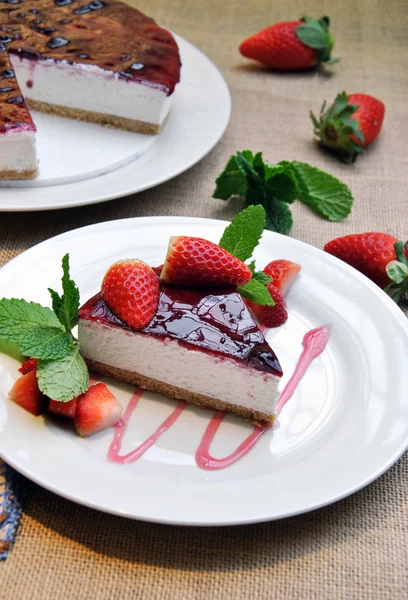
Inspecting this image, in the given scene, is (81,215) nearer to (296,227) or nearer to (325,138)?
(296,227)

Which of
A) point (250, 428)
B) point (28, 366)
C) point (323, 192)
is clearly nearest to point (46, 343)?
point (28, 366)

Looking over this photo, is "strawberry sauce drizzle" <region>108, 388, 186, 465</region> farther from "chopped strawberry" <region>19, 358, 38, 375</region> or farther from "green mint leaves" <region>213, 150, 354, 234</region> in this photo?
"green mint leaves" <region>213, 150, 354, 234</region>

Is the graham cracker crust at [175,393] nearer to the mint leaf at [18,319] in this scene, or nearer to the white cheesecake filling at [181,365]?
the white cheesecake filling at [181,365]

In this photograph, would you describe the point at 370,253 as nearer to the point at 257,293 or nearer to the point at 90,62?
the point at 257,293

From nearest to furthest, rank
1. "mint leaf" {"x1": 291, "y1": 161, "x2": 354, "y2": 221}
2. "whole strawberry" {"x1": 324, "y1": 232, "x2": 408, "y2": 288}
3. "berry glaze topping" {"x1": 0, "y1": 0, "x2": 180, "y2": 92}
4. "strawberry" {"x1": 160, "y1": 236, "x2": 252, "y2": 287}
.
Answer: "strawberry" {"x1": 160, "y1": 236, "x2": 252, "y2": 287}, "whole strawberry" {"x1": 324, "y1": 232, "x2": 408, "y2": 288}, "mint leaf" {"x1": 291, "y1": 161, "x2": 354, "y2": 221}, "berry glaze topping" {"x1": 0, "y1": 0, "x2": 180, "y2": 92}

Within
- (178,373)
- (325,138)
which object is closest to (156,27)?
(325,138)

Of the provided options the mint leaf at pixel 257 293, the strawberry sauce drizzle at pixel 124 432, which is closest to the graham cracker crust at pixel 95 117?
the mint leaf at pixel 257 293

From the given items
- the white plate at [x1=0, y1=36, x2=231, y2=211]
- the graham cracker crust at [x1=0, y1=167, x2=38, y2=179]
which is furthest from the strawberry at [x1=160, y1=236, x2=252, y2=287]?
the graham cracker crust at [x1=0, y1=167, x2=38, y2=179]

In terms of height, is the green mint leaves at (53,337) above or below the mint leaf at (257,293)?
below
